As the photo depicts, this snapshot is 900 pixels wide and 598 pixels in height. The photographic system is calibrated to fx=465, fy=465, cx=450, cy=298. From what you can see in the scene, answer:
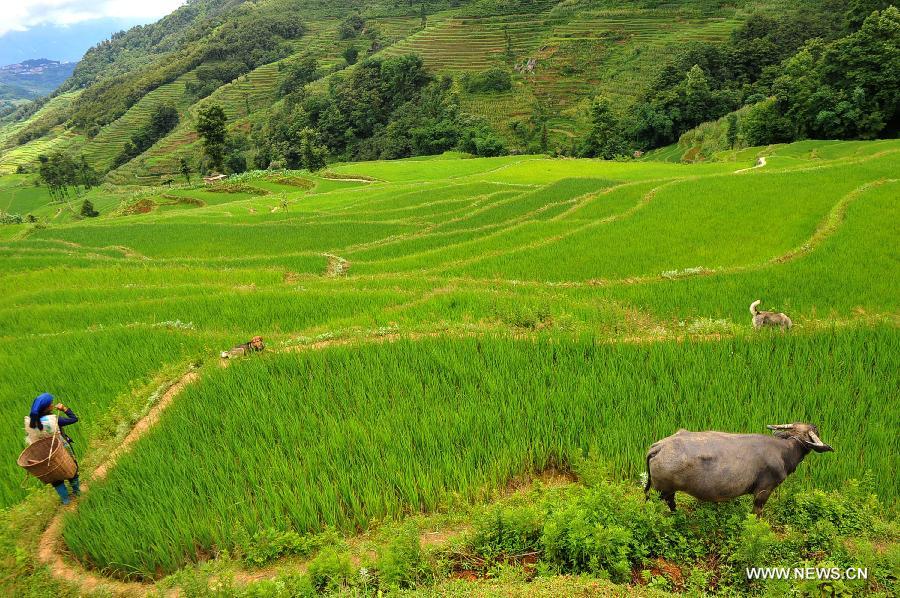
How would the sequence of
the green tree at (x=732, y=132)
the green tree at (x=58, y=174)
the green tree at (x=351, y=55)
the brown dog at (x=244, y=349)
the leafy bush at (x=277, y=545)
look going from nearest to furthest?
the leafy bush at (x=277, y=545)
the brown dog at (x=244, y=349)
the green tree at (x=732, y=132)
the green tree at (x=58, y=174)
the green tree at (x=351, y=55)

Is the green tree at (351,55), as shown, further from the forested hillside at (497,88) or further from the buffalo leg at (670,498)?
the buffalo leg at (670,498)

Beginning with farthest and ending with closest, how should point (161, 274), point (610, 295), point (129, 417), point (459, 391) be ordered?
1. point (161, 274)
2. point (610, 295)
3. point (129, 417)
4. point (459, 391)

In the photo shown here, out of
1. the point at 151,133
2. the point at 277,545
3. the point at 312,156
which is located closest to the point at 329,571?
the point at 277,545

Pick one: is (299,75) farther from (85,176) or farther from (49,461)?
(49,461)

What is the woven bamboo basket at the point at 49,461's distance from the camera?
3.80 metres

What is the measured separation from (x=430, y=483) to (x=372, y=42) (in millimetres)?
107414

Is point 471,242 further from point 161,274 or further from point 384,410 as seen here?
point 384,410

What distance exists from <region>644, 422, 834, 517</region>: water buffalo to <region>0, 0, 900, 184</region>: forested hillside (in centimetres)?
4014

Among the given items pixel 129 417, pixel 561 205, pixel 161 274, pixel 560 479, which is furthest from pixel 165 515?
pixel 561 205

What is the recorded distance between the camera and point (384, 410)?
4.79 meters

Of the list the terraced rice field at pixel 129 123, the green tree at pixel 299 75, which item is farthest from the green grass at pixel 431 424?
the terraced rice field at pixel 129 123

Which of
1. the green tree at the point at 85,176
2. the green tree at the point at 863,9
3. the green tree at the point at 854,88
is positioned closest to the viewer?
the green tree at the point at 854,88

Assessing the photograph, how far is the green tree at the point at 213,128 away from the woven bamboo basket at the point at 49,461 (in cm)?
5011

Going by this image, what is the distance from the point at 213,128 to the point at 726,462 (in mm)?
54290
